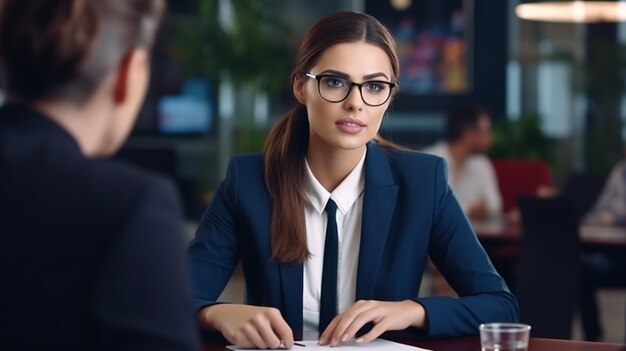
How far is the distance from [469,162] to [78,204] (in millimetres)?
5590

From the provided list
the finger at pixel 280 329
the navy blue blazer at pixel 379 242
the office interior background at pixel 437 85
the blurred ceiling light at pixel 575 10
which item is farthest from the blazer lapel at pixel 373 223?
the office interior background at pixel 437 85

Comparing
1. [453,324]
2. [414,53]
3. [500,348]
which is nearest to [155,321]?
[500,348]

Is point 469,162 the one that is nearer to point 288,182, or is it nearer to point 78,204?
point 288,182

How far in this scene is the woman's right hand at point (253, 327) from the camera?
1.81 m

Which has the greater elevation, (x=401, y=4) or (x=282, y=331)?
(x=401, y=4)

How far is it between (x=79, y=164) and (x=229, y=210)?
1205 millimetres

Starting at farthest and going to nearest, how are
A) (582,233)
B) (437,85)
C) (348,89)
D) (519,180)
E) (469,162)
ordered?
(437,85) < (519,180) < (469,162) < (582,233) < (348,89)

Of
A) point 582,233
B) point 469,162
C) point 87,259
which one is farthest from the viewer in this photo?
point 469,162

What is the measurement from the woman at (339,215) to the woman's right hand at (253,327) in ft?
0.72

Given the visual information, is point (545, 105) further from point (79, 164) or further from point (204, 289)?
point (79, 164)

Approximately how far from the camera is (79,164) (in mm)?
1057

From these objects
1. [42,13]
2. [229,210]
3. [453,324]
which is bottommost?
[453,324]

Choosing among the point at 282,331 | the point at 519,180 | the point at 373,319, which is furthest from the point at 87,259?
the point at 519,180

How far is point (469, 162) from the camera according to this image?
6500 mm
